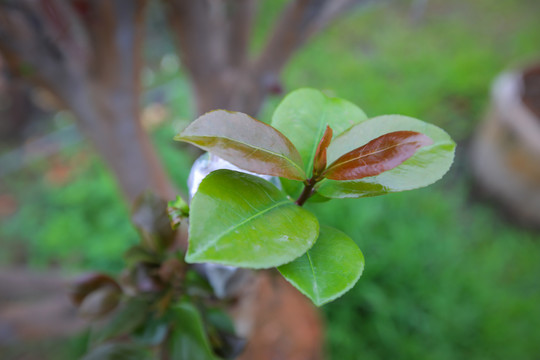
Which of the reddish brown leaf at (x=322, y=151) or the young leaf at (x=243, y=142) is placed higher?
the young leaf at (x=243, y=142)

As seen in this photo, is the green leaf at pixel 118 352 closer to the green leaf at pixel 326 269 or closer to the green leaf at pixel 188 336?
the green leaf at pixel 188 336

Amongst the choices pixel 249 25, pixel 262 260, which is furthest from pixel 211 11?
pixel 262 260

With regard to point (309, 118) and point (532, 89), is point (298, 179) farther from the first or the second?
point (532, 89)

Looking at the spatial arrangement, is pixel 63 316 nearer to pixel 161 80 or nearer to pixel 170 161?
pixel 170 161

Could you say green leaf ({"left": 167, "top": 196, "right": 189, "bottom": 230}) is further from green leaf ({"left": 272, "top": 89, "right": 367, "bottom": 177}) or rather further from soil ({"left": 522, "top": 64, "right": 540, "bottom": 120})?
soil ({"left": 522, "top": 64, "right": 540, "bottom": 120})

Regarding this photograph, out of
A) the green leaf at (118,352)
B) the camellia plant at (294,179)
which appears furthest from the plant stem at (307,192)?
the green leaf at (118,352)

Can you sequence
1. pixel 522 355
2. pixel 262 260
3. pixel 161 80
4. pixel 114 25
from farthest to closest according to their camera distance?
pixel 161 80, pixel 522 355, pixel 114 25, pixel 262 260
